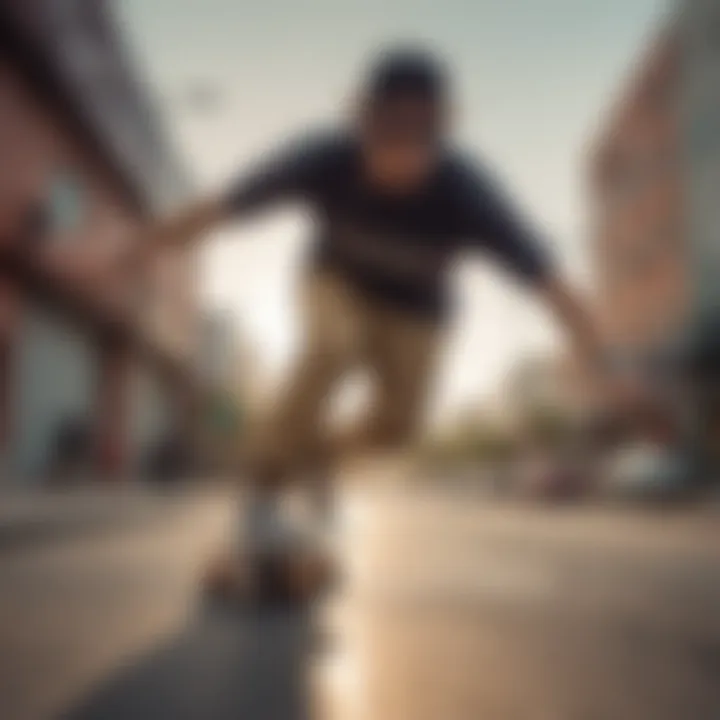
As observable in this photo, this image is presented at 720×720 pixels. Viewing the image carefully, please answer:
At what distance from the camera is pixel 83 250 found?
56.4 inches

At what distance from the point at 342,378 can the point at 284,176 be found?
1.08 ft

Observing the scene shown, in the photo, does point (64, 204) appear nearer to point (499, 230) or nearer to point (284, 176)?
point (284, 176)

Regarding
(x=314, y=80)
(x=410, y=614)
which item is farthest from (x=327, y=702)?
(x=314, y=80)

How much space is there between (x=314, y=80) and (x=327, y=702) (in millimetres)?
715

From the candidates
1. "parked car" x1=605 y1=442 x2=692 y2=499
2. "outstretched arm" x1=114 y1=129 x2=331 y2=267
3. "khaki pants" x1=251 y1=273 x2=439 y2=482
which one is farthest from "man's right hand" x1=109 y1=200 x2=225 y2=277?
"parked car" x1=605 y1=442 x2=692 y2=499

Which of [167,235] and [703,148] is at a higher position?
[703,148]

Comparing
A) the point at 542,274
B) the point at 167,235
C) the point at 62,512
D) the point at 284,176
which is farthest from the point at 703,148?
the point at 62,512

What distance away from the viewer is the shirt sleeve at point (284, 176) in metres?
1.22

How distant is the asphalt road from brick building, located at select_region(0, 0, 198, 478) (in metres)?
0.31

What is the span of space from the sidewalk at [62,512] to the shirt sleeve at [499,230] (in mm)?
1236

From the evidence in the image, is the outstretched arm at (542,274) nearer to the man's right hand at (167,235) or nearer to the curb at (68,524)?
the man's right hand at (167,235)

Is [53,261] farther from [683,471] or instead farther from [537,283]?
[683,471]

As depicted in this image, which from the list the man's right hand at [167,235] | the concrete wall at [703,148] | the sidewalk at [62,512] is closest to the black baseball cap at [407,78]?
the man's right hand at [167,235]

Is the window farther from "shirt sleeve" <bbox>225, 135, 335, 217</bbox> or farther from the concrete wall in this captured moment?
the concrete wall
